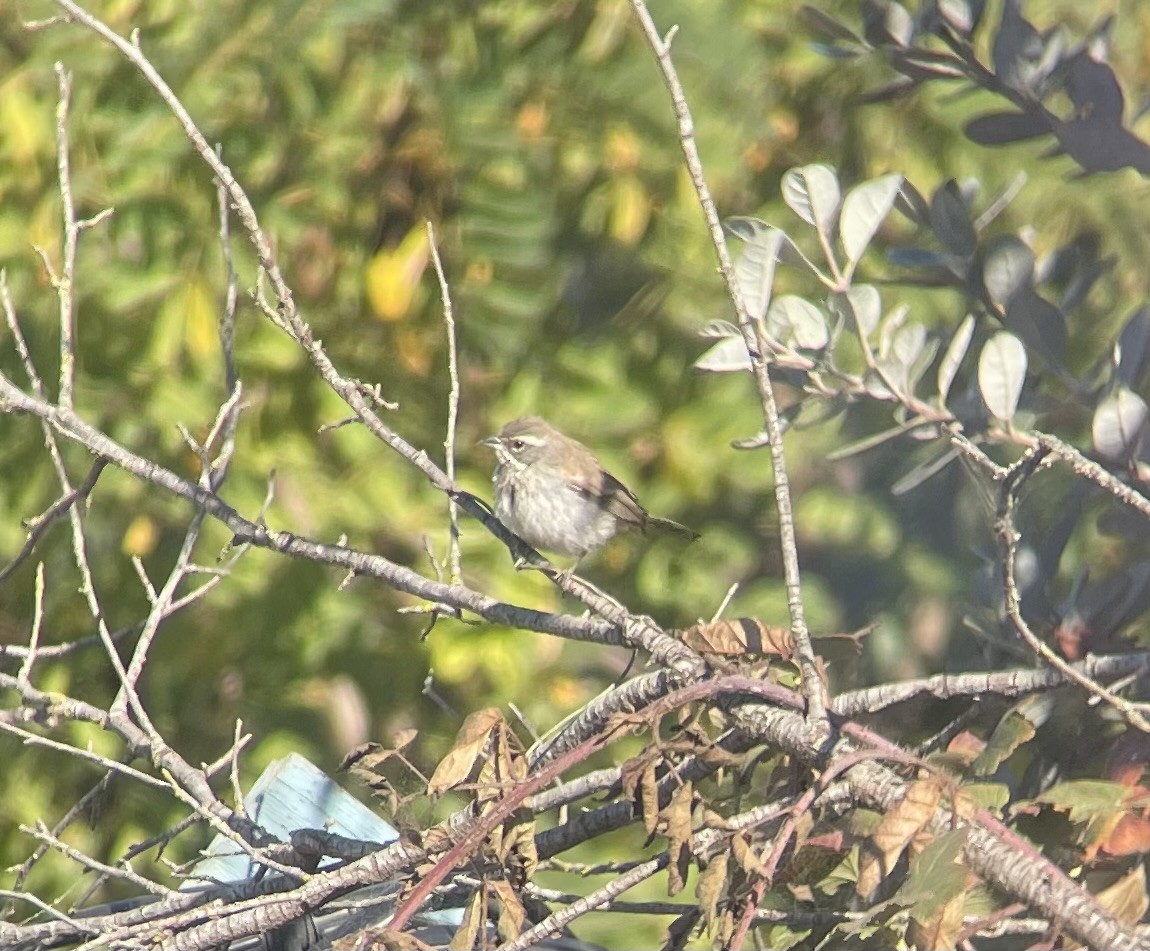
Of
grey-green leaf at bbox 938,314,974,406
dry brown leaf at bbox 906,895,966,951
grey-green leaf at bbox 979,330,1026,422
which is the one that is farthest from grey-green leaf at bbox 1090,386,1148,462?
dry brown leaf at bbox 906,895,966,951

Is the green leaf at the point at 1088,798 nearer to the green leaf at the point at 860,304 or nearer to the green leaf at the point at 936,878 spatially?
the green leaf at the point at 936,878

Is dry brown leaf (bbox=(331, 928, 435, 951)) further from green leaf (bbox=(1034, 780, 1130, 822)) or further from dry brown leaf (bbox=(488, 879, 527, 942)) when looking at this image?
green leaf (bbox=(1034, 780, 1130, 822))

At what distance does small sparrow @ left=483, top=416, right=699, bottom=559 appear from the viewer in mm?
4070

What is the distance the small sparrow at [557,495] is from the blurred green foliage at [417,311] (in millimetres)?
96

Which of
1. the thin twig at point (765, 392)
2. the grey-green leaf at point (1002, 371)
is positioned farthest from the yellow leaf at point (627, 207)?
the thin twig at point (765, 392)

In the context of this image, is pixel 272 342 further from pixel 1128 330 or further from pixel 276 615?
pixel 1128 330

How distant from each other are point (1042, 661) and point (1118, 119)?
3.37 feet

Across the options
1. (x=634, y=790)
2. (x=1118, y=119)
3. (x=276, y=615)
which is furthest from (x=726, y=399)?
(x=634, y=790)

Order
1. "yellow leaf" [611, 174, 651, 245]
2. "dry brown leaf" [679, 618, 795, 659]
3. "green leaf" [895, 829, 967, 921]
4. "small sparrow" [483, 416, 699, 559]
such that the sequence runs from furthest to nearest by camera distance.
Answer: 1. "yellow leaf" [611, 174, 651, 245]
2. "small sparrow" [483, 416, 699, 559]
3. "dry brown leaf" [679, 618, 795, 659]
4. "green leaf" [895, 829, 967, 921]

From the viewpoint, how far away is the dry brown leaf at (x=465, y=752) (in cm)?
173

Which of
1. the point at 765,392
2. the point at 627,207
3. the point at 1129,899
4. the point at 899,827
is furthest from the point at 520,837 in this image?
the point at 627,207

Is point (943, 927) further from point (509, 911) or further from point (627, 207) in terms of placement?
point (627, 207)

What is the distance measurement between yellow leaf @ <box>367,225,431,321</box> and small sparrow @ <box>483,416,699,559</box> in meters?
0.45

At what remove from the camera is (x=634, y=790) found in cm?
172
